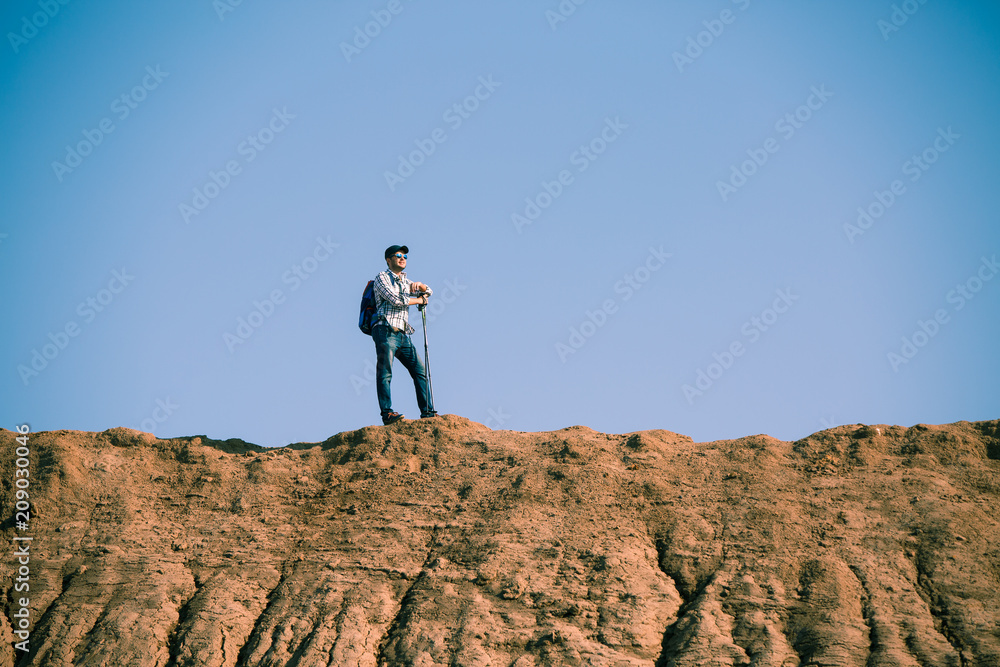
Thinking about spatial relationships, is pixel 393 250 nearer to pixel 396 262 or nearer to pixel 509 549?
pixel 396 262

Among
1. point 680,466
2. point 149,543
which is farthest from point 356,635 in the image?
point 680,466

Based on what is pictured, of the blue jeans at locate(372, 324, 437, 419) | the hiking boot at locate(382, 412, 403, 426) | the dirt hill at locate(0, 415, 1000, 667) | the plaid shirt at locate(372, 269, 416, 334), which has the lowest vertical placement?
the dirt hill at locate(0, 415, 1000, 667)

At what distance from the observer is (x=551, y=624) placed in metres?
7.55

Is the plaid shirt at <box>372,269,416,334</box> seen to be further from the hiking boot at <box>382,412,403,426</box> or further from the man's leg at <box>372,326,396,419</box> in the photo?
the hiking boot at <box>382,412,403,426</box>

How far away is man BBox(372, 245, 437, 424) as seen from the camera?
1016 centimetres

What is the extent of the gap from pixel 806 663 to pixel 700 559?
1337mm

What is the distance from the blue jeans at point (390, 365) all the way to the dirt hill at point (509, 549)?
0.43 meters

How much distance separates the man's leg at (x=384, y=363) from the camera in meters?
10.1

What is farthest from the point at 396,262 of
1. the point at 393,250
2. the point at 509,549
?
the point at 509,549

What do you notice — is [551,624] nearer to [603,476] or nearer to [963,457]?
[603,476]

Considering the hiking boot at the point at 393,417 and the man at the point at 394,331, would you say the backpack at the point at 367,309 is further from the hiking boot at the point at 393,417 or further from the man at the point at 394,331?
the hiking boot at the point at 393,417

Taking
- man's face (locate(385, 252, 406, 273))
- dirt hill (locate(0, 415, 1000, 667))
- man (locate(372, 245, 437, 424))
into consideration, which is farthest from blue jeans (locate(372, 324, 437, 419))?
man's face (locate(385, 252, 406, 273))

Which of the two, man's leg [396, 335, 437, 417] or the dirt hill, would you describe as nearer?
the dirt hill

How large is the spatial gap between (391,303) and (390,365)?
2.42 ft
